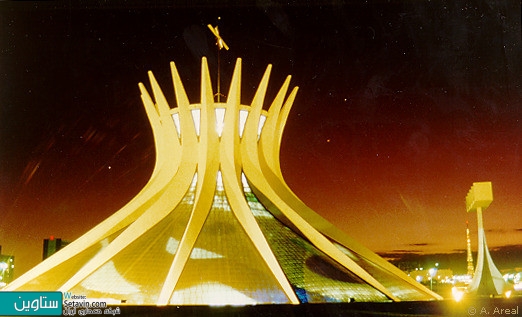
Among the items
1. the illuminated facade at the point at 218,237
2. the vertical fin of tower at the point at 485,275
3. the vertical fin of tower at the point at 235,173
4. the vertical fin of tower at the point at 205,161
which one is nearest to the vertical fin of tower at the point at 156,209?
the illuminated facade at the point at 218,237

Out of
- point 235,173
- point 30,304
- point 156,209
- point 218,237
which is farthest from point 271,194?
point 30,304

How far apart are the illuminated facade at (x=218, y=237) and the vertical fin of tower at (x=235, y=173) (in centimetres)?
3

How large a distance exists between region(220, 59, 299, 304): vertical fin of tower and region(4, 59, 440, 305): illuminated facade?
0.10 ft

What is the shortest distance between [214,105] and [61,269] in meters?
6.42

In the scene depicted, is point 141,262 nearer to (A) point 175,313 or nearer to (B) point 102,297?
(B) point 102,297

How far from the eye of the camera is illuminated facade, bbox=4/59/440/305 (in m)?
11.8

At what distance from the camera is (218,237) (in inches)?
529

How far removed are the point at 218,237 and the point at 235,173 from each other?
213cm

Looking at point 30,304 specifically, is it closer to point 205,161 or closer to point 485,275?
point 205,161

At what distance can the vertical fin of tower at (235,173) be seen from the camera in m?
12.8

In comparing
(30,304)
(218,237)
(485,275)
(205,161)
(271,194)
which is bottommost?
(30,304)

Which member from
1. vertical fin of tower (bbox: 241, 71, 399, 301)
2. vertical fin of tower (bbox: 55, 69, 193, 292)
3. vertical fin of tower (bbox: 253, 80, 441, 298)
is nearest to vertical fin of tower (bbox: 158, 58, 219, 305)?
vertical fin of tower (bbox: 55, 69, 193, 292)

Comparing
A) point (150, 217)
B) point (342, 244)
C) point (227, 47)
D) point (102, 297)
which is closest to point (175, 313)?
point (102, 297)

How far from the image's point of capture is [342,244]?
1471cm
